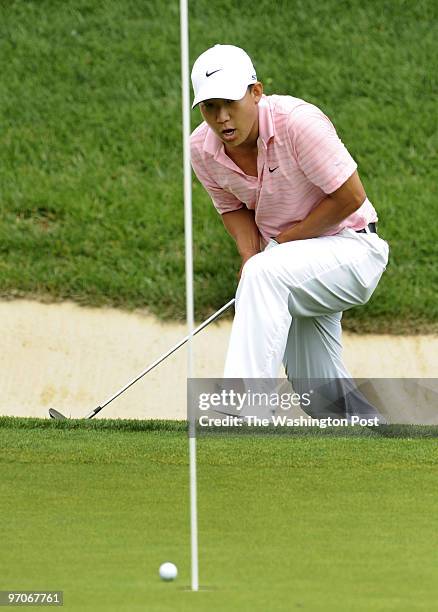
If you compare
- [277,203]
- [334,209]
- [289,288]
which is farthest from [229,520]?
[277,203]

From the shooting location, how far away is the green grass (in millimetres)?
11398

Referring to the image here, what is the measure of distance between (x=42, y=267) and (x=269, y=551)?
7.39m

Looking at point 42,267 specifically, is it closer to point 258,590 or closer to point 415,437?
point 415,437

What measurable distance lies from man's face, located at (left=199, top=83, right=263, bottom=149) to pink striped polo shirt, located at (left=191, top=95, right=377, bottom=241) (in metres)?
0.05

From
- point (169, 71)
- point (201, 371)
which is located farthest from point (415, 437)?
point (169, 71)

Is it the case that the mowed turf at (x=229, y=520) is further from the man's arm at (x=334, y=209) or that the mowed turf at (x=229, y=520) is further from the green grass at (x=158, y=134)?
the green grass at (x=158, y=134)

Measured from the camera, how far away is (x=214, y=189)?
688 centimetres

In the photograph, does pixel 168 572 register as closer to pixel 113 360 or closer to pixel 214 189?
pixel 214 189

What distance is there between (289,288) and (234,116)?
741 mm

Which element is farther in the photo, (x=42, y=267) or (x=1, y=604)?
(x=42, y=267)

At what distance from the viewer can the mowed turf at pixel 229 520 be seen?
3863mm

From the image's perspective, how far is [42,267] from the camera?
A: 37.9 feet

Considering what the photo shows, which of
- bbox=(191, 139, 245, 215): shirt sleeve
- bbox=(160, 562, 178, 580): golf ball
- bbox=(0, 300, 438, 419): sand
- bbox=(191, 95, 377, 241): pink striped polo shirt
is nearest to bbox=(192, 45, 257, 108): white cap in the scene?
bbox=(191, 95, 377, 241): pink striped polo shirt

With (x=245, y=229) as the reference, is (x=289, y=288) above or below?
below
